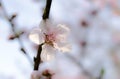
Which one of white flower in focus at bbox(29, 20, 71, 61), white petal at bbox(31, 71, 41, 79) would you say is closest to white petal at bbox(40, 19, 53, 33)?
white flower in focus at bbox(29, 20, 71, 61)

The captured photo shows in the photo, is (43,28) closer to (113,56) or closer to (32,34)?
A: (32,34)

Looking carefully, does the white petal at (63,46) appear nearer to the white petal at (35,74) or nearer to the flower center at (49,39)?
the flower center at (49,39)

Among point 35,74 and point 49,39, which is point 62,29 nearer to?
point 49,39

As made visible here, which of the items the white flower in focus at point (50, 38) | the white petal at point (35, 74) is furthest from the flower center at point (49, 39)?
the white petal at point (35, 74)

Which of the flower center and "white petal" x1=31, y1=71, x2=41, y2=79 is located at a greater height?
the flower center

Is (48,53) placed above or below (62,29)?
below

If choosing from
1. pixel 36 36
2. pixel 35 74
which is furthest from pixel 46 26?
pixel 35 74

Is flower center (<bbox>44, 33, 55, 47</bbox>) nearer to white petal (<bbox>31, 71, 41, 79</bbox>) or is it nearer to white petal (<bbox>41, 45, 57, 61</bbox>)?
white petal (<bbox>41, 45, 57, 61</bbox>)
